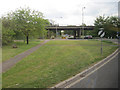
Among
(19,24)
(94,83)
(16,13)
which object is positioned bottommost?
(94,83)

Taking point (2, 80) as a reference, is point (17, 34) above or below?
above

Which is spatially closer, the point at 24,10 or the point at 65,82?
the point at 65,82

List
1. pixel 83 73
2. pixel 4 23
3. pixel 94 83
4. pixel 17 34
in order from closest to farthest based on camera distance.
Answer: pixel 94 83 → pixel 83 73 → pixel 4 23 → pixel 17 34

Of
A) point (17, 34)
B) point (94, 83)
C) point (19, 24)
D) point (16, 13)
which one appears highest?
point (16, 13)

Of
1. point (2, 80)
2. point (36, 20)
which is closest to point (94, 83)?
point (2, 80)

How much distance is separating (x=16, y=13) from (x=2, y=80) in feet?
54.2

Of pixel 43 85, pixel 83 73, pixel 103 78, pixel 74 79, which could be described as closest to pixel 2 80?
pixel 43 85

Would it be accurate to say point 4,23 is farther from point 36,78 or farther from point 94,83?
point 94,83

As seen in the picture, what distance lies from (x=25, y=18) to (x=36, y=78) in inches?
637

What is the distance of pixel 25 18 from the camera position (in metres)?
19.3

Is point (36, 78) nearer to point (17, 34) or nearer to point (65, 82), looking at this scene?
point (65, 82)

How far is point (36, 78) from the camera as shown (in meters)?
4.84

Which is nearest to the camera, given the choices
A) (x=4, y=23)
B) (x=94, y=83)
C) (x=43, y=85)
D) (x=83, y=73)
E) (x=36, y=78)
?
(x=43, y=85)

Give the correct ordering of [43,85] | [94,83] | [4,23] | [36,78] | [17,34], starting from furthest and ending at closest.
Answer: [17,34] → [4,23] → [36,78] → [94,83] → [43,85]
